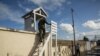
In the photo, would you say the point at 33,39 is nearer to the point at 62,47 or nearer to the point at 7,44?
the point at 7,44

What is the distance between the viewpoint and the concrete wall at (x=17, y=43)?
7.38 metres

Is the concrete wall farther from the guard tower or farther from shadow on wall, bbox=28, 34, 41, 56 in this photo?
the guard tower

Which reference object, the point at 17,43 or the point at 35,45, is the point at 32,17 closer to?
the point at 35,45

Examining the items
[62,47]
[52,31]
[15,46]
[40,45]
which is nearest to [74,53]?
[62,47]

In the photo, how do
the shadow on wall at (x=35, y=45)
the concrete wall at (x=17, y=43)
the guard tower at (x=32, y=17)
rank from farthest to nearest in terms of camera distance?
the guard tower at (x=32, y=17) < the shadow on wall at (x=35, y=45) < the concrete wall at (x=17, y=43)

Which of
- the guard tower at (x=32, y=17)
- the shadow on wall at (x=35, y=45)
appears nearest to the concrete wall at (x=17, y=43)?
the shadow on wall at (x=35, y=45)

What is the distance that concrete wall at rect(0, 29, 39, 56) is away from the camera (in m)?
7.38

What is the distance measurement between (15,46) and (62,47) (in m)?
8.42

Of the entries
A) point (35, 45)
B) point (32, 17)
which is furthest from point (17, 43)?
point (32, 17)

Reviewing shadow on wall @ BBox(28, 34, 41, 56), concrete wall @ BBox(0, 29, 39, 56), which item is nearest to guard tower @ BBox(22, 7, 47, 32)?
shadow on wall @ BBox(28, 34, 41, 56)

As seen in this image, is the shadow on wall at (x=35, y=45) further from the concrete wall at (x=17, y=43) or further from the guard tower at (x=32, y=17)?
the guard tower at (x=32, y=17)

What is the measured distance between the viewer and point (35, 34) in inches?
361

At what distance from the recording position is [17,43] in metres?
7.98

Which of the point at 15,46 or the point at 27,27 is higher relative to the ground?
the point at 27,27
